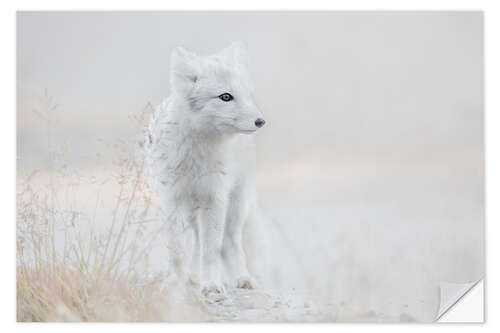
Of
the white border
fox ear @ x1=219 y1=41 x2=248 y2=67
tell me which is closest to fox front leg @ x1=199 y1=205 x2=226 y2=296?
the white border

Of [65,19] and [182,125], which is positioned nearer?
[182,125]

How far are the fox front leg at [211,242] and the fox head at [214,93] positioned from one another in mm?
452

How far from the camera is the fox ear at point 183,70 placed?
117 inches

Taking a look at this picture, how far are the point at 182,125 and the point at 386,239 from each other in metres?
1.32

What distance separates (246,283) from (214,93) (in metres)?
1.08

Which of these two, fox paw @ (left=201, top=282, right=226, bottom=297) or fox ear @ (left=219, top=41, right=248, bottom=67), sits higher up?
fox ear @ (left=219, top=41, right=248, bottom=67)

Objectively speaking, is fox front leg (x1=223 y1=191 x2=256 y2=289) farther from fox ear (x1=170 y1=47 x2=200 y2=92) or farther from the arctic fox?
fox ear (x1=170 y1=47 x2=200 y2=92)

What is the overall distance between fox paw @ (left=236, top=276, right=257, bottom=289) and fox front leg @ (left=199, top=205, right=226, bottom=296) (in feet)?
0.36

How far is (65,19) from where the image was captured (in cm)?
Answer: 318

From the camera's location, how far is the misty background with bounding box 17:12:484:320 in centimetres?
307

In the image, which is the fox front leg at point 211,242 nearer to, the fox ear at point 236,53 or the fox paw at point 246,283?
the fox paw at point 246,283
